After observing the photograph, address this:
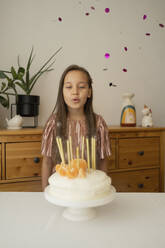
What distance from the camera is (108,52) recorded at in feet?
7.20

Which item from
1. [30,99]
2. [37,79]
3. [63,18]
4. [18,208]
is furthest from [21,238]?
[63,18]

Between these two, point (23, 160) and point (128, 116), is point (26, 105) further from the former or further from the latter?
point (128, 116)

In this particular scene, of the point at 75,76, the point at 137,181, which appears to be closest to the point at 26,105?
the point at 75,76

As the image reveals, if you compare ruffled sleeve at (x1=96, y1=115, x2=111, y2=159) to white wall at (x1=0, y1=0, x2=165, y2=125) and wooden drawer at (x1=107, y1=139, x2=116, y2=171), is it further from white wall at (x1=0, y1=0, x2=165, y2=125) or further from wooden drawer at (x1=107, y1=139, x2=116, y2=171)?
white wall at (x1=0, y1=0, x2=165, y2=125)

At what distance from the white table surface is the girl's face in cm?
55

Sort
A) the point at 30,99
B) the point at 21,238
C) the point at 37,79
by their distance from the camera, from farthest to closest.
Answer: the point at 37,79
the point at 30,99
the point at 21,238

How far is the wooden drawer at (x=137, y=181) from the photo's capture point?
5.78ft

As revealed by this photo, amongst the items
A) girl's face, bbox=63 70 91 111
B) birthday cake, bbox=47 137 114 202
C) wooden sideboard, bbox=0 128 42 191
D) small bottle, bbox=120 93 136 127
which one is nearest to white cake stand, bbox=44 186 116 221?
birthday cake, bbox=47 137 114 202

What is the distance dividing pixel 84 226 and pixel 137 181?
1.41m

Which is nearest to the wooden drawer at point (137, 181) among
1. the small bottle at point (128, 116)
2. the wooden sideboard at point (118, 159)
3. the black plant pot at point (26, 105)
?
the wooden sideboard at point (118, 159)

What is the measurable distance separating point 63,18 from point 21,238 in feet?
6.55

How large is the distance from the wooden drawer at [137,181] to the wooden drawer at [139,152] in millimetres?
69

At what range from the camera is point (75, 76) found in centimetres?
111

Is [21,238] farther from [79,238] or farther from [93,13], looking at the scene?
[93,13]
